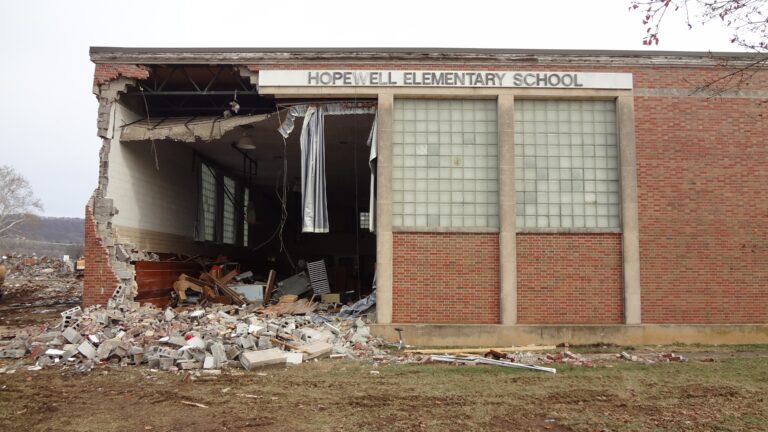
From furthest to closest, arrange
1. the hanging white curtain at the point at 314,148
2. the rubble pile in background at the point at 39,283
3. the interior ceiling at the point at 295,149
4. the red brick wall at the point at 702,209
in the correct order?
the rubble pile in background at the point at 39,283, the interior ceiling at the point at 295,149, the hanging white curtain at the point at 314,148, the red brick wall at the point at 702,209

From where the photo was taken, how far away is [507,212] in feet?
42.0

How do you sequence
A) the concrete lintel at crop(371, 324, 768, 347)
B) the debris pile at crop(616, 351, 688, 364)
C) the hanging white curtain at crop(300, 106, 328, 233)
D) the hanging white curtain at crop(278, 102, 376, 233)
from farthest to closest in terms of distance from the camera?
the hanging white curtain at crop(300, 106, 328, 233)
the hanging white curtain at crop(278, 102, 376, 233)
the concrete lintel at crop(371, 324, 768, 347)
the debris pile at crop(616, 351, 688, 364)

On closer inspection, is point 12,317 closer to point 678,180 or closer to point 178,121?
point 178,121

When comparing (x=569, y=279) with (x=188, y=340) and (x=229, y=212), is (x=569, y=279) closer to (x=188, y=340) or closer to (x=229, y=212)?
Result: (x=188, y=340)

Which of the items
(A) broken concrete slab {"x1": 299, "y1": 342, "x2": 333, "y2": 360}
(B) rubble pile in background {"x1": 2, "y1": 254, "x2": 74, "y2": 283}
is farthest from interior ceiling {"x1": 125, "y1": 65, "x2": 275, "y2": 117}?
(B) rubble pile in background {"x1": 2, "y1": 254, "x2": 74, "y2": 283}

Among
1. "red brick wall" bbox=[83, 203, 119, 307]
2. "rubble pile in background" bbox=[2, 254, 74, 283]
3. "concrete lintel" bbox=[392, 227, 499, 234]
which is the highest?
"concrete lintel" bbox=[392, 227, 499, 234]

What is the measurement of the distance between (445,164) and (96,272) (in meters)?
8.66

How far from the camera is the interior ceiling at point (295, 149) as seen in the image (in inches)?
623

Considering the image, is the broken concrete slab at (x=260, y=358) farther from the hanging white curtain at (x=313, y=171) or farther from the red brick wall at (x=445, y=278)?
the hanging white curtain at (x=313, y=171)

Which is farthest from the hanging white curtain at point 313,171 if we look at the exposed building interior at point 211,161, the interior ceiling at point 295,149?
the interior ceiling at point 295,149

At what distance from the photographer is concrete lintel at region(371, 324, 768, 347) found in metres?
12.4

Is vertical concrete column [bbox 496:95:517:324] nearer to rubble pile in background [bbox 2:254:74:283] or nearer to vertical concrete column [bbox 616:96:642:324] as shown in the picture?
vertical concrete column [bbox 616:96:642:324]

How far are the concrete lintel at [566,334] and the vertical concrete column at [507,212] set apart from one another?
1.45 feet

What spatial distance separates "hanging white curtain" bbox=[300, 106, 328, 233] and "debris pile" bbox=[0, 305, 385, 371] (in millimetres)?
2338
